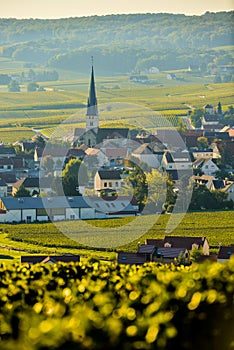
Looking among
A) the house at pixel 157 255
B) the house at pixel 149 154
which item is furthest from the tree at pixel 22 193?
the house at pixel 157 255

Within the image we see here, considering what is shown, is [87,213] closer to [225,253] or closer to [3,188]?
[3,188]

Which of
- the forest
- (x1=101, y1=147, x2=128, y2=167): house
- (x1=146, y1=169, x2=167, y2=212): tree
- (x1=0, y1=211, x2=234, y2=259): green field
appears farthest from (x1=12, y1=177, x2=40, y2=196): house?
the forest

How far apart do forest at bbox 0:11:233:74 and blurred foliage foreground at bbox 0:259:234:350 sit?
135m

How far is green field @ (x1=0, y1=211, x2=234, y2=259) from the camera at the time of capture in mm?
→ 29094

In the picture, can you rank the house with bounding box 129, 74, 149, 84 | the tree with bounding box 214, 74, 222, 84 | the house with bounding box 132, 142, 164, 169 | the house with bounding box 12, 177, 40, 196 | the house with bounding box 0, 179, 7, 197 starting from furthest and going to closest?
the house with bounding box 129, 74, 149, 84, the tree with bounding box 214, 74, 222, 84, the house with bounding box 132, 142, 164, 169, the house with bounding box 0, 179, 7, 197, the house with bounding box 12, 177, 40, 196

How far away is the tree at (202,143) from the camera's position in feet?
202

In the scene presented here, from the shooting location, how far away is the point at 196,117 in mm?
80750

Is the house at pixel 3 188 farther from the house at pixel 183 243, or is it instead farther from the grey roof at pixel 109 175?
the house at pixel 183 243

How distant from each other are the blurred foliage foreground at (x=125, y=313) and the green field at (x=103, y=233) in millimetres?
16483

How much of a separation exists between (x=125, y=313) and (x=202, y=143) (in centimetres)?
5561

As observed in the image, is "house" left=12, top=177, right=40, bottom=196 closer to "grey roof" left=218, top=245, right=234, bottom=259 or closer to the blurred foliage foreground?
"grey roof" left=218, top=245, right=234, bottom=259

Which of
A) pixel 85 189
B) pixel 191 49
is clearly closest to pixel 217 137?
pixel 85 189

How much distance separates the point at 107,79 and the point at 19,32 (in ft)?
213

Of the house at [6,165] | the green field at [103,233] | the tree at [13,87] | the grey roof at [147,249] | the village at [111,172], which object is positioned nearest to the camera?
the grey roof at [147,249]
